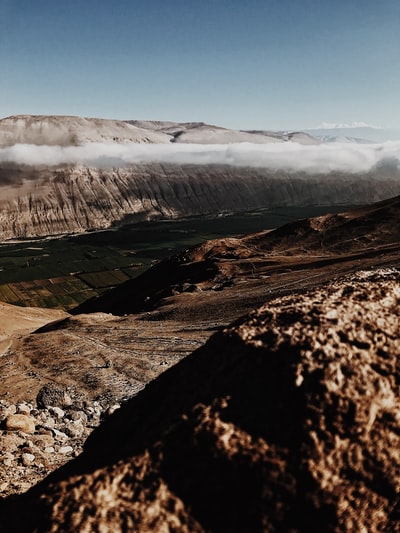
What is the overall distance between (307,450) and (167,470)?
302 centimetres

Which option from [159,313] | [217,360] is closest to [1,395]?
[217,360]

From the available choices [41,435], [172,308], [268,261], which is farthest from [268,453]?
[268,261]

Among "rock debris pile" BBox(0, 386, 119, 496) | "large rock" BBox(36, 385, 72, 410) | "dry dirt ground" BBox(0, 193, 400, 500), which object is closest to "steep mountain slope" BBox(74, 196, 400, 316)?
"dry dirt ground" BBox(0, 193, 400, 500)

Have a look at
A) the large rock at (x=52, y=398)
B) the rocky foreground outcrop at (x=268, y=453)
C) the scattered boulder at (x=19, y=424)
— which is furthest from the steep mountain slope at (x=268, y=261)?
the rocky foreground outcrop at (x=268, y=453)

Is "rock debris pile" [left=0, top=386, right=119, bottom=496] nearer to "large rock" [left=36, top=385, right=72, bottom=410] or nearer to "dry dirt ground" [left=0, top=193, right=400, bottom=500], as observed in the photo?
"large rock" [left=36, top=385, right=72, bottom=410]

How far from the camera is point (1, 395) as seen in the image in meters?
31.4

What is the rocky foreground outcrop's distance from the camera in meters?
9.13

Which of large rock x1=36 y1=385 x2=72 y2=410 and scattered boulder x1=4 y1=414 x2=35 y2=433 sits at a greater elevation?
scattered boulder x1=4 y1=414 x2=35 y2=433

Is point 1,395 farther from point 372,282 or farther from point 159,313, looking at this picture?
point 159,313

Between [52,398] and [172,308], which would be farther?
[172,308]

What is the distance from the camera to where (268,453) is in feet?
30.7

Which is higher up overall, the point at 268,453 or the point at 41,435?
the point at 268,453

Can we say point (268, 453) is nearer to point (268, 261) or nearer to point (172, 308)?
point (172, 308)

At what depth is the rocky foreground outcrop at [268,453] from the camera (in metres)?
9.13
